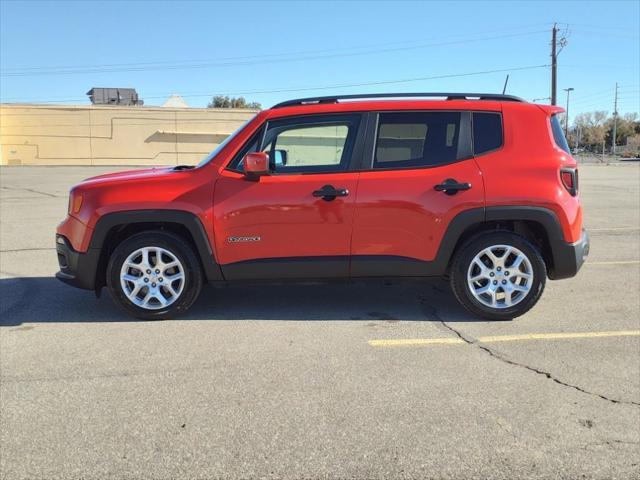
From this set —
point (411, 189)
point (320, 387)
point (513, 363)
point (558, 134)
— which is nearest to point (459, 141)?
point (411, 189)

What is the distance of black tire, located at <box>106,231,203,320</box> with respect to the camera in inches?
189

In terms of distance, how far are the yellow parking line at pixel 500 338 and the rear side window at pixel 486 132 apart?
1614mm

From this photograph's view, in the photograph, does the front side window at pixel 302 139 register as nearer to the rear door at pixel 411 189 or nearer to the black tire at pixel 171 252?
the rear door at pixel 411 189

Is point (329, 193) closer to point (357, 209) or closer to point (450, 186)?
point (357, 209)

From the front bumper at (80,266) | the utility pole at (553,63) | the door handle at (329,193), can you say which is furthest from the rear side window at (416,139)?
the utility pole at (553,63)

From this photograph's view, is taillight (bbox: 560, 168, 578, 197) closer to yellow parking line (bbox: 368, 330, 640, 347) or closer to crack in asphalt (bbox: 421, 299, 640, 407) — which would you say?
yellow parking line (bbox: 368, 330, 640, 347)

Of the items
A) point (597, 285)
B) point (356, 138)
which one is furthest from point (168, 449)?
point (597, 285)

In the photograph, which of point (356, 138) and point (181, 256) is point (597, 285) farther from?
point (181, 256)

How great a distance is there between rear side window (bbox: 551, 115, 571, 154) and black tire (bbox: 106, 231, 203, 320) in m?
3.39

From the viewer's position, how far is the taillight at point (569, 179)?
15.6 feet

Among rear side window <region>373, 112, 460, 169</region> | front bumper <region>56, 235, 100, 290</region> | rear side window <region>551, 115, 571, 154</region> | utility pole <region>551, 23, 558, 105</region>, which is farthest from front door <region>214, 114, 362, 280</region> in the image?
utility pole <region>551, 23, 558, 105</region>

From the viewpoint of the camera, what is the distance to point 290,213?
470cm

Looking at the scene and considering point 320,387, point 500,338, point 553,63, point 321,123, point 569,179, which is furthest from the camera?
point 553,63

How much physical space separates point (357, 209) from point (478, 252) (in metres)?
1.15
